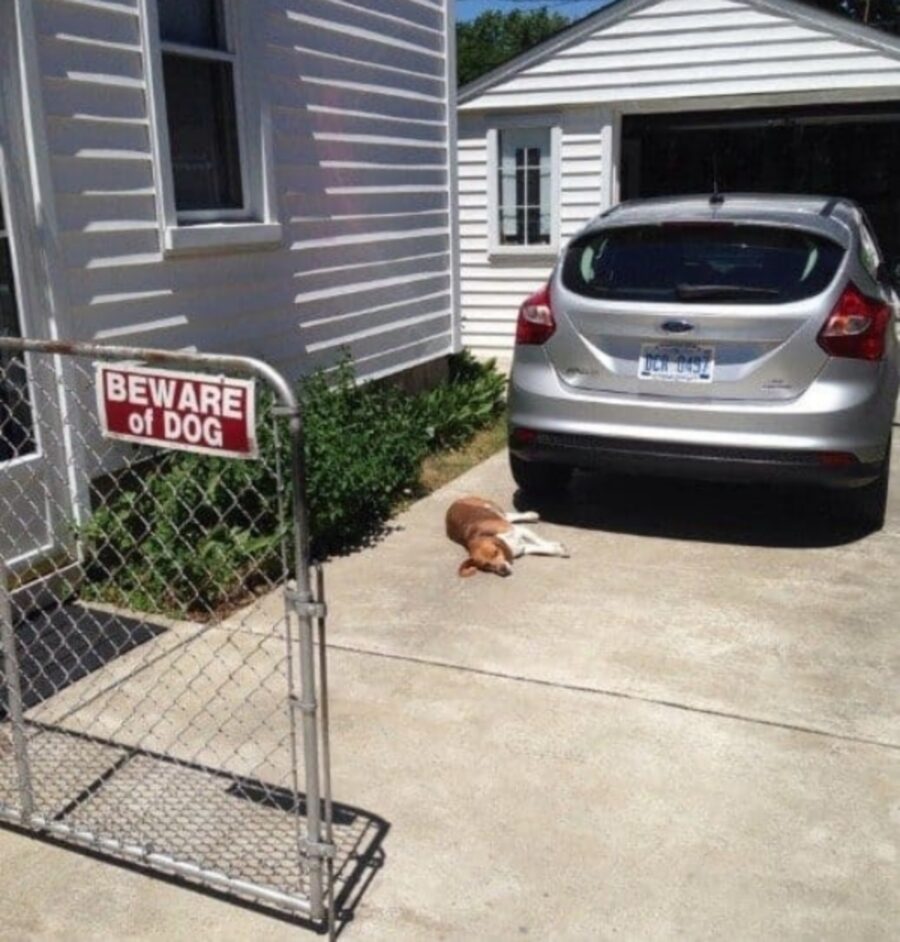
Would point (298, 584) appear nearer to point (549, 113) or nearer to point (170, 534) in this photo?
point (170, 534)

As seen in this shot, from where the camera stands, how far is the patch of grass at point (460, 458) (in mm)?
6914

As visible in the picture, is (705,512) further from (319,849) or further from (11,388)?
(319,849)

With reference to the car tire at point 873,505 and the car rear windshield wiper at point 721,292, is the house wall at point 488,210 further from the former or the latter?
the car rear windshield wiper at point 721,292

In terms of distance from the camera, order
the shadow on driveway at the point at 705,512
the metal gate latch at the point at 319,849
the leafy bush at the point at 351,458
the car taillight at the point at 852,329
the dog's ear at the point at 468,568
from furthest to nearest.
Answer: the shadow on driveway at the point at 705,512, the leafy bush at the point at 351,458, the dog's ear at the point at 468,568, the car taillight at the point at 852,329, the metal gate latch at the point at 319,849

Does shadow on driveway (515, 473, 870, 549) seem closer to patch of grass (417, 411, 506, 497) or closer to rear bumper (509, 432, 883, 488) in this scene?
rear bumper (509, 432, 883, 488)

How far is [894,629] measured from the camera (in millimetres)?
4383

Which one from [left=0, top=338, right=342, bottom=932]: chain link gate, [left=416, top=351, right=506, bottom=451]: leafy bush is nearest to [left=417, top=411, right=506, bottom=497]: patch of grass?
[left=416, top=351, right=506, bottom=451]: leafy bush

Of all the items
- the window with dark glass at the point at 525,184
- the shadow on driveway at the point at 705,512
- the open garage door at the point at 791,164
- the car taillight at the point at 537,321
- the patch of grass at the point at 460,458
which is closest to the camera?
the car taillight at the point at 537,321

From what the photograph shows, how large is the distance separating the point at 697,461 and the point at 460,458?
2633 millimetres

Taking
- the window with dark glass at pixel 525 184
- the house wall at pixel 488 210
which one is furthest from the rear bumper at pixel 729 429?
the window with dark glass at pixel 525 184

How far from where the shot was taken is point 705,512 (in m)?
6.10

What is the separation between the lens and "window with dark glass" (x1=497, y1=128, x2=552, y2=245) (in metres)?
11.2

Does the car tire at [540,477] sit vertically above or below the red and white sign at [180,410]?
below

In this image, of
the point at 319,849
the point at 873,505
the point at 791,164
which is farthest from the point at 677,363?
the point at 791,164
